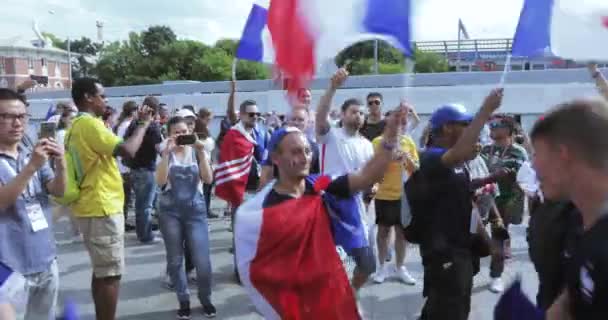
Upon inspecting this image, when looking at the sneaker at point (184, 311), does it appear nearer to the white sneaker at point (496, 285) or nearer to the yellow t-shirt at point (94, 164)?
the yellow t-shirt at point (94, 164)

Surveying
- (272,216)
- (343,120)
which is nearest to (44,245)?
(272,216)

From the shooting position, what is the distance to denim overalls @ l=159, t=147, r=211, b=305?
17.0 feet

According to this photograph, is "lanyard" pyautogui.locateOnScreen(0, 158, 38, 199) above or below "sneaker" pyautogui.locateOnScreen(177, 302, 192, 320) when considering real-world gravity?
above

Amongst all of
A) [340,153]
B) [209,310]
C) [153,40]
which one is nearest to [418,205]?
[340,153]

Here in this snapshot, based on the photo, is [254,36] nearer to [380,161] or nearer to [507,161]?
[380,161]

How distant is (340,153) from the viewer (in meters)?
5.39

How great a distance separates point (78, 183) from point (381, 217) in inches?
121

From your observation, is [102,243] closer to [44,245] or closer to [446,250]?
[44,245]

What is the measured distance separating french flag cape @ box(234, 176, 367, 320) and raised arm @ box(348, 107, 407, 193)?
0.76 feet

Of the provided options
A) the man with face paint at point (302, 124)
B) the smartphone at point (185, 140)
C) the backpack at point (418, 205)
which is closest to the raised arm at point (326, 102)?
the man with face paint at point (302, 124)

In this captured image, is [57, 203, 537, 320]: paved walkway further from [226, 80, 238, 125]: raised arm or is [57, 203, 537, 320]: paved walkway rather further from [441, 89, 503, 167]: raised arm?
[441, 89, 503, 167]: raised arm

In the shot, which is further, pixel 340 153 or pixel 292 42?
pixel 340 153

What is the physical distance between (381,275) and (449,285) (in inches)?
112

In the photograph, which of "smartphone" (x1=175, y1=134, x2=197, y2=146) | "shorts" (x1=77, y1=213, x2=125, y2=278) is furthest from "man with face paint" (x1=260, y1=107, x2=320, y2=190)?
"shorts" (x1=77, y1=213, x2=125, y2=278)
